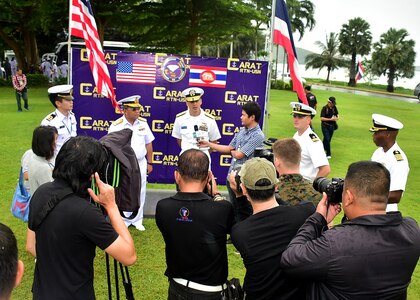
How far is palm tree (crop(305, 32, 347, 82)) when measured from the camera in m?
74.9

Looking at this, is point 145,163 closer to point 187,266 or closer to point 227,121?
point 227,121

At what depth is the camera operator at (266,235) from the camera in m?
2.41

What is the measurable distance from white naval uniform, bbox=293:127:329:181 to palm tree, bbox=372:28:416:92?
59.3 meters

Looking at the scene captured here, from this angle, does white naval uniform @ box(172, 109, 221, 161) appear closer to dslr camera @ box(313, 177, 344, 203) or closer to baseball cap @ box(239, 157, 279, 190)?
baseball cap @ box(239, 157, 279, 190)

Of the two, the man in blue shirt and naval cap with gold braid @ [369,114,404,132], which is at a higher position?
naval cap with gold braid @ [369,114,404,132]

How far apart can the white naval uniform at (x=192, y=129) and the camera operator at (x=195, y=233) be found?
352 centimetres

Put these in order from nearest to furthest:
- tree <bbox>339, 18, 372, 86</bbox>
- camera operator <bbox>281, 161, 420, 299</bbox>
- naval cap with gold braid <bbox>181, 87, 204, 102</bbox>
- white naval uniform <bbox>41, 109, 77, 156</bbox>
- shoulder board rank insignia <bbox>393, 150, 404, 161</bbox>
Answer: camera operator <bbox>281, 161, 420, 299</bbox> → shoulder board rank insignia <bbox>393, 150, 404, 161</bbox> → white naval uniform <bbox>41, 109, 77, 156</bbox> → naval cap with gold braid <bbox>181, 87, 204, 102</bbox> → tree <bbox>339, 18, 372, 86</bbox>

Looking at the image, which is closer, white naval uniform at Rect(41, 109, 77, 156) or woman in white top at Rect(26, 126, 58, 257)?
woman in white top at Rect(26, 126, 58, 257)

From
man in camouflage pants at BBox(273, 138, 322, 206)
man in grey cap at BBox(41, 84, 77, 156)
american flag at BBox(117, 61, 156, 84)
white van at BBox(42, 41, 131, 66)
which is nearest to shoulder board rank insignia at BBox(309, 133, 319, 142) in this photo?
man in camouflage pants at BBox(273, 138, 322, 206)

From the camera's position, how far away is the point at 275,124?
16844mm

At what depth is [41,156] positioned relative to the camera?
3998 millimetres

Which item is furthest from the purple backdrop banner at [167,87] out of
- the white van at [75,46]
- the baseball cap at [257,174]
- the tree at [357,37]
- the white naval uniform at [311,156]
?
the tree at [357,37]

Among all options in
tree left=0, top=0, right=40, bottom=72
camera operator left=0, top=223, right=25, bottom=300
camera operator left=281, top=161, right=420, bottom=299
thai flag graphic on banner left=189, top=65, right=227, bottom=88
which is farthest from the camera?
tree left=0, top=0, right=40, bottom=72

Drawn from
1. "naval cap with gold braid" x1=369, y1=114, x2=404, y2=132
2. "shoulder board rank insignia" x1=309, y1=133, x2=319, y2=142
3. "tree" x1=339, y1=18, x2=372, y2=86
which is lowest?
"shoulder board rank insignia" x1=309, y1=133, x2=319, y2=142
